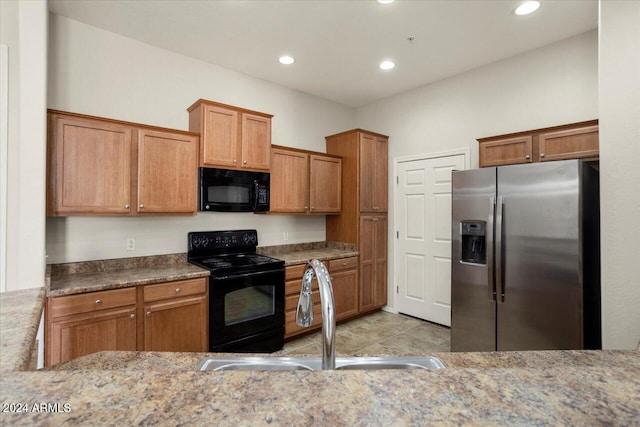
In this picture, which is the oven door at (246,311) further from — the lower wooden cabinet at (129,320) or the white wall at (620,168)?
the white wall at (620,168)

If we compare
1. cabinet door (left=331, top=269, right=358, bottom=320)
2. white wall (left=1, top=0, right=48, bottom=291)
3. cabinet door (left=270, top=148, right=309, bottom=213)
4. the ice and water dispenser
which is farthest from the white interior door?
white wall (left=1, top=0, right=48, bottom=291)

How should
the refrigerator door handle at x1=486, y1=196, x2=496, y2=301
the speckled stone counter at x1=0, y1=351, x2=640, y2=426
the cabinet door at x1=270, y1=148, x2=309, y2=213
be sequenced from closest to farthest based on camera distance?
the speckled stone counter at x1=0, y1=351, x2=640, y2=426 < the refrigerator door handle at x1=486, y1=196, x2=496, y2=301 < the cabinet door at x1=270, y1=148, x2=309, y2=213

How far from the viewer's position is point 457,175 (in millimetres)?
2816

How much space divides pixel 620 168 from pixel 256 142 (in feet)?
9.26

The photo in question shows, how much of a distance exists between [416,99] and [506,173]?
1.98 m

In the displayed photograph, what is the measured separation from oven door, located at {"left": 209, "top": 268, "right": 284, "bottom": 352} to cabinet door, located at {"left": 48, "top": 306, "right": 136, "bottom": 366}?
0.61 meters

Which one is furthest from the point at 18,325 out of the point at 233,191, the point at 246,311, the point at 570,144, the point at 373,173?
the point at 570,144

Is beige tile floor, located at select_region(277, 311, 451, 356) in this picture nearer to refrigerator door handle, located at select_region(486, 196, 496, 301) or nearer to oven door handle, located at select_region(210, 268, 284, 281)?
oven door handle, located at select_region(210, 268, 284, 281)

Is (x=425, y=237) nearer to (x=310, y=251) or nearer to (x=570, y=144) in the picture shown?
(x=310, y=251)

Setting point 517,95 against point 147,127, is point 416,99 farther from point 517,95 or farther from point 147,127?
point 147,127

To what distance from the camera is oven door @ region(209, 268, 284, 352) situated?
2693 mm

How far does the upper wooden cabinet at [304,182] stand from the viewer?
360 cm

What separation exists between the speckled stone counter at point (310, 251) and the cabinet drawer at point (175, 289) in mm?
965

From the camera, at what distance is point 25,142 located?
182 cm
